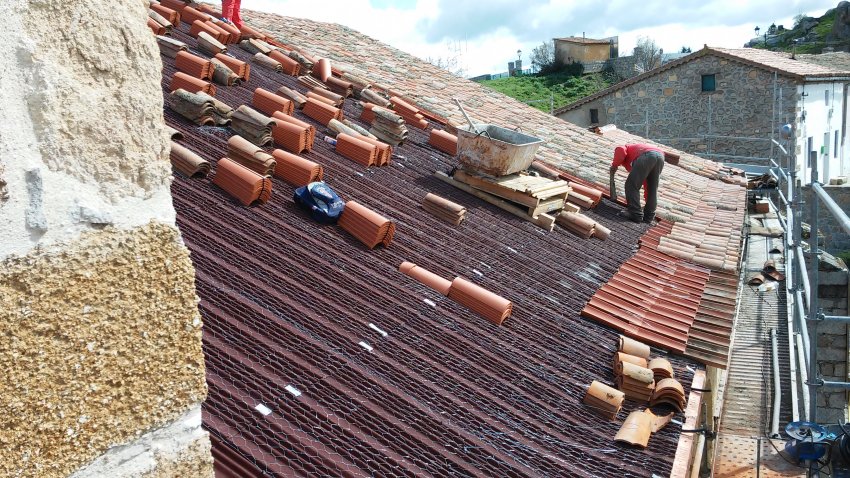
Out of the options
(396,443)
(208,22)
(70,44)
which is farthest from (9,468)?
(208,22)

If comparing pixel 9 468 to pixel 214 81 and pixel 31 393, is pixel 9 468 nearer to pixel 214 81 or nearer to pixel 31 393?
pixel 31 393

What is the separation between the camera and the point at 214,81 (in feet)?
26.5

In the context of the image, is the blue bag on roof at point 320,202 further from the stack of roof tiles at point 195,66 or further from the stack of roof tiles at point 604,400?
the stack of roof tiles at point 195,66

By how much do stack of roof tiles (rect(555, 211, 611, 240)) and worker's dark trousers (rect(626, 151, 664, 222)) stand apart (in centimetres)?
112

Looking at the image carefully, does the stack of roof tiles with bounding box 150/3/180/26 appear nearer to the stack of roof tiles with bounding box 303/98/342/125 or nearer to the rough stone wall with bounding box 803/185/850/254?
the stack of roof tiles with bounding box 303/98/342/125

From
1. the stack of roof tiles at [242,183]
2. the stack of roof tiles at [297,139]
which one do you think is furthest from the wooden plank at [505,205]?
the stack of roof tiles at [242,183]

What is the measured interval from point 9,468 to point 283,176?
5078 millimetres

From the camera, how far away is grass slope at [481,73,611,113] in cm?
4919

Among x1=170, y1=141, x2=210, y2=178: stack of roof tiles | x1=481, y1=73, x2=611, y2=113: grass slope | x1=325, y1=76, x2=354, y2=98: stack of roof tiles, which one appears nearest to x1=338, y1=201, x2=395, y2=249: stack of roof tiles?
x1=170, y1=141, x2=210, y2=178: stack of roof tiles

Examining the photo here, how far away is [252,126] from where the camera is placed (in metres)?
6.64

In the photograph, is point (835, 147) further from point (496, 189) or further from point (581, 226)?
point (496, 189)

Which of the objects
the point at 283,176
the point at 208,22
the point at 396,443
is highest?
the point at 208,22

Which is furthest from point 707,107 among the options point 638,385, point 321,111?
point 638,385

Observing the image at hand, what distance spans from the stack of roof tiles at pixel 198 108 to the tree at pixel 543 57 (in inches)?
1983
